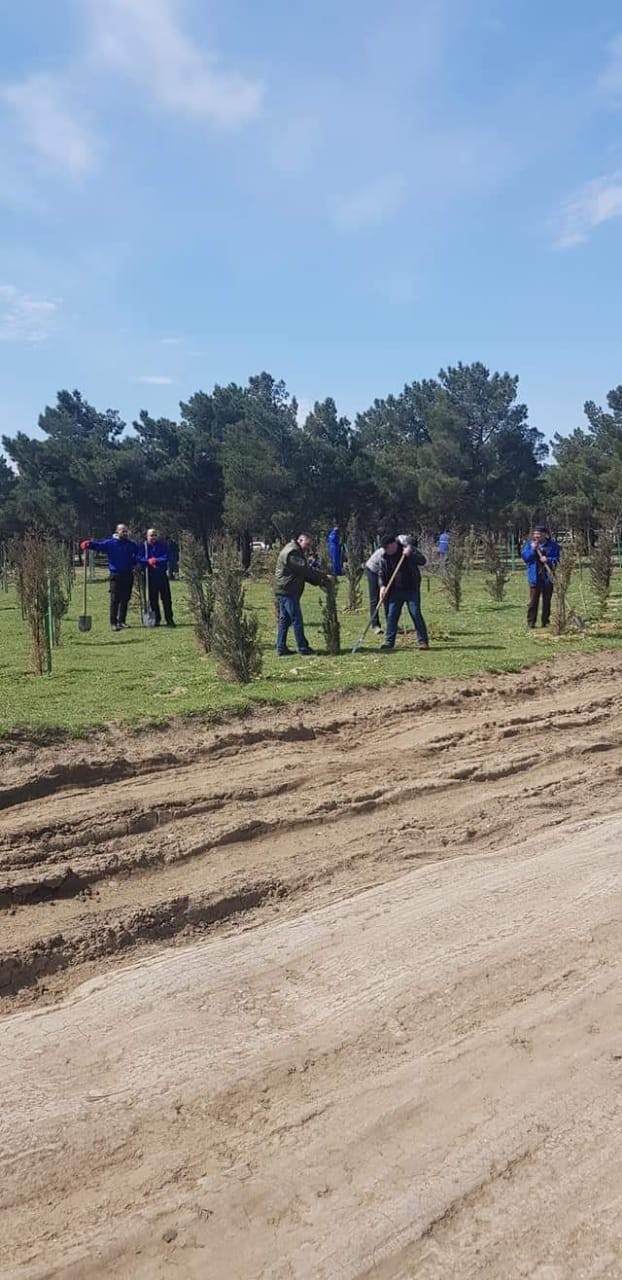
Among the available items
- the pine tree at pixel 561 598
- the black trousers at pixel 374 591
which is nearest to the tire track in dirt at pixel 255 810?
the black trousers at pixel 374 591

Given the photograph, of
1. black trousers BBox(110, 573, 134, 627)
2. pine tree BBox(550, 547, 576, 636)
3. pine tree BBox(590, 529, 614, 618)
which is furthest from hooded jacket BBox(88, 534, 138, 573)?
pine tree BBox(590, 529, 614, 618)

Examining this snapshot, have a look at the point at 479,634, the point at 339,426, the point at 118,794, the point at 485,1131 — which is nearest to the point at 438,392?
the point at 339,426

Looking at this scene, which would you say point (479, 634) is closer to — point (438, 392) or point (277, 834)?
point (277, 834)

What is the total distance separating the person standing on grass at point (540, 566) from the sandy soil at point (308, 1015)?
7.84 m

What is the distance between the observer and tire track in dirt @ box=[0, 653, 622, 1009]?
5020 millimetres

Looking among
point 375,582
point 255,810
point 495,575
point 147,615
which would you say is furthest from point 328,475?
point 255,810

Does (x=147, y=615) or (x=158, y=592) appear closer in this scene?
(x=158, y=592)

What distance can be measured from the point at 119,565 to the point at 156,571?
3.63 ft

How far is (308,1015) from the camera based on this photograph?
4.07 m

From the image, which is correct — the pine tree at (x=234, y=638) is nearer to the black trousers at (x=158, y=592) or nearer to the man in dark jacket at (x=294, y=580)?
the man in dark jacket at (x=294, y=580)

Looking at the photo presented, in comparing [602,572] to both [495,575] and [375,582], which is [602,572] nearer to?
[375,582]

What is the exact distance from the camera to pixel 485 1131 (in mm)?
3234

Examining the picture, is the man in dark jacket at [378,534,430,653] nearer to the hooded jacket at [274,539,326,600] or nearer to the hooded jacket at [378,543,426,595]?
the hooded jacket at [378,543,426,595]

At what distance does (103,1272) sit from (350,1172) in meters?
0.81
